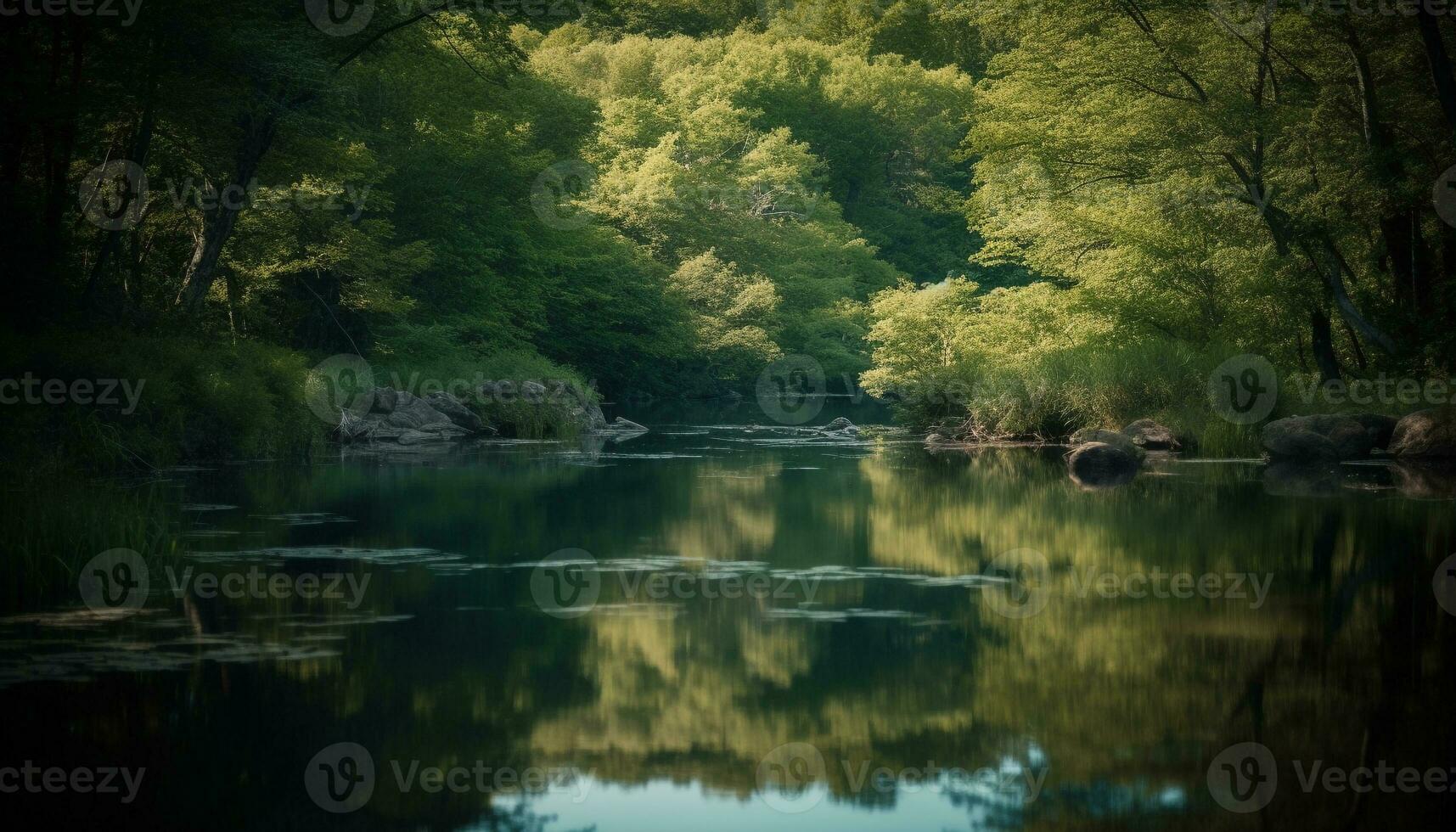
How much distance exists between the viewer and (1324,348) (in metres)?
25.1

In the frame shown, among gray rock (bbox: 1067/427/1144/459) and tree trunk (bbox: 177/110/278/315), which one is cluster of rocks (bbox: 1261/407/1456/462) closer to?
gray rock (bbox: 1067/427/1144/459)

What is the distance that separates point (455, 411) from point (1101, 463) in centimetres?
1451

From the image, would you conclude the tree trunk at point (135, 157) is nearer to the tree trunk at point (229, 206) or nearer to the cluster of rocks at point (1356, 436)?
the tree trunk at point (229, 206)

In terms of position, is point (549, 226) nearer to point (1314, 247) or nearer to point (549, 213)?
point (549, 213)

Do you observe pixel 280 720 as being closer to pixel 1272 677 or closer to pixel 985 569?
pixel 1272 677

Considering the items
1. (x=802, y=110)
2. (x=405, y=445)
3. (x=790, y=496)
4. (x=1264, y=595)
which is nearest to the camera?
(x=1264, y=595)

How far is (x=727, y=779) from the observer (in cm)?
537

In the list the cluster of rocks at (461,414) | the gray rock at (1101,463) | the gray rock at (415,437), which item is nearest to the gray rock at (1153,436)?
the gray rock at (1101,463)

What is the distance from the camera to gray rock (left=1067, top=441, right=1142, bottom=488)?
19.0 metres

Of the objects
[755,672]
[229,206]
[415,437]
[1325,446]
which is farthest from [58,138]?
[1325,446]

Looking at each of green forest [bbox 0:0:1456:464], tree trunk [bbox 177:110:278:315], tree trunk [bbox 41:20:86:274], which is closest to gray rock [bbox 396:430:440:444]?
green forest [bbox 0:0:1456:464]

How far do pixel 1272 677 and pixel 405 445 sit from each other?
21.1m

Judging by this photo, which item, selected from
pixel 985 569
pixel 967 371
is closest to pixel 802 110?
pixel 967 371

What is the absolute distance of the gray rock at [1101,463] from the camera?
19.0m
